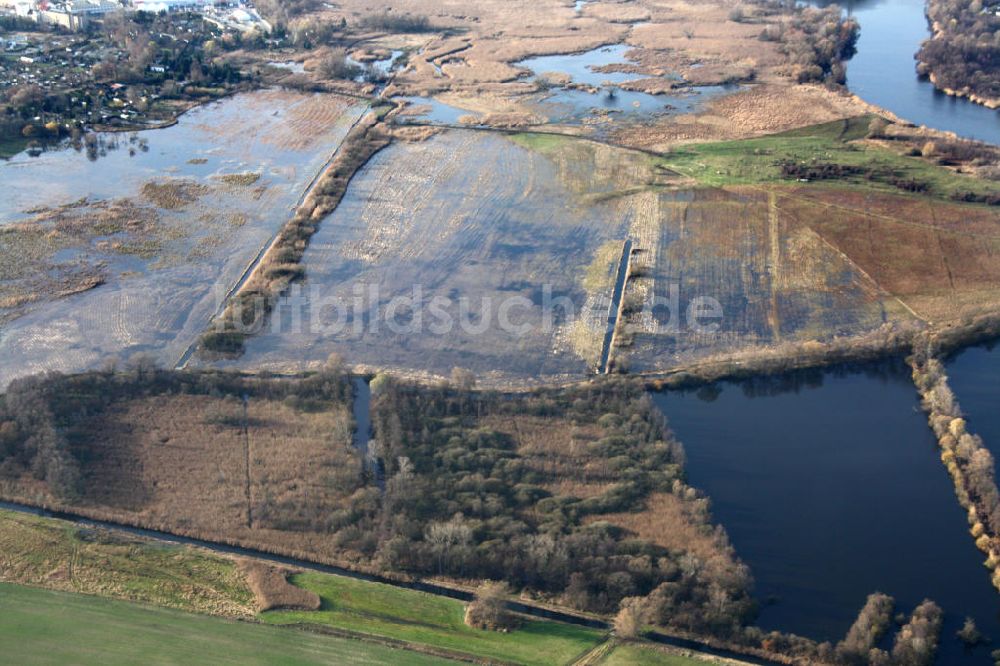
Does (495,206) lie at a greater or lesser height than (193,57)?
lesser

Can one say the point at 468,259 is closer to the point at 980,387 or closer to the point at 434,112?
the point at 980,387

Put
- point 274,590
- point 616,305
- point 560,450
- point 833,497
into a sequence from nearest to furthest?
point 274,590 < point 833,497 < point 560,450 < point 616,305

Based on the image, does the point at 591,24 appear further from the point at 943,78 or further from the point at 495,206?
the point at 495,206

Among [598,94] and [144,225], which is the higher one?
[598,94]

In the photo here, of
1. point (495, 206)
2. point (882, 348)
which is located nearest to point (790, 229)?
point (882, 348)

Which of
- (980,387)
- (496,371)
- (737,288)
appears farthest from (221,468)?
(980,387)

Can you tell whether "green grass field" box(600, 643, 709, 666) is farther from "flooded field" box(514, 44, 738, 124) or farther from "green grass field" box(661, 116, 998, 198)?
"flooded field" box(514, 44, 738, 124)

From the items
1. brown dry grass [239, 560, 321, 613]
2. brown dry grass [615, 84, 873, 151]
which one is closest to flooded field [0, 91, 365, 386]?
brown dry grass [239, 560, 321, 613]
